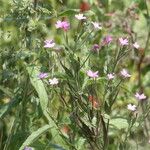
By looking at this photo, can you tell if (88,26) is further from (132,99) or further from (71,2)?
(71,2)

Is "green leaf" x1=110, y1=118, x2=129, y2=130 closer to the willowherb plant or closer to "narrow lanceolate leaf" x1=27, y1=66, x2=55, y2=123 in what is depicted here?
the willowherb plant

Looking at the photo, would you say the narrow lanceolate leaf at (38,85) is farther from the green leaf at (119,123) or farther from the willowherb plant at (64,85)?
the green leaf at (119,123)

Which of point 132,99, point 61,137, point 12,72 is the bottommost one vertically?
point 132,99

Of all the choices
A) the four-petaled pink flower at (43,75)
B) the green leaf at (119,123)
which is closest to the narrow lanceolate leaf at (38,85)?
the four-petaled pink flower at (43,75)

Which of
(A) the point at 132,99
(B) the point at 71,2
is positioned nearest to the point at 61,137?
(A) the point at 132,99

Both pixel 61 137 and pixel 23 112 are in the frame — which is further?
pixel 23 112

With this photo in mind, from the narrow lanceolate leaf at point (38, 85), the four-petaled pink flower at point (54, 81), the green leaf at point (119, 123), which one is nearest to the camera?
the four-petaled pink flower at point (54, 81)

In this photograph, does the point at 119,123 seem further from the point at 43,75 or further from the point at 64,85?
the point at 43,75

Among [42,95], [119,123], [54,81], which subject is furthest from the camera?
[119,123]

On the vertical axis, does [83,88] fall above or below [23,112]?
above

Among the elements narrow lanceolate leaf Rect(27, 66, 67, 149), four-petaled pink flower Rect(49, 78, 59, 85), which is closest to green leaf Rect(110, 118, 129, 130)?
narrow lanceolate leaf Rect(27, 66, 67, 149)

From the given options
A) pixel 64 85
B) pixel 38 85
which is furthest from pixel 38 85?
pixel 64 85
